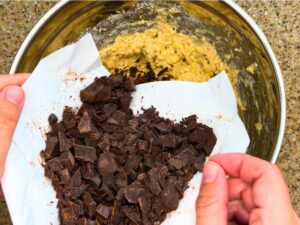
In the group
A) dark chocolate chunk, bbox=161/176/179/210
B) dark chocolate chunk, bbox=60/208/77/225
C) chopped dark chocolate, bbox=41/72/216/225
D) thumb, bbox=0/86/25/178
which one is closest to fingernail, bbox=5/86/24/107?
thumb, bbox=0/86/25/178

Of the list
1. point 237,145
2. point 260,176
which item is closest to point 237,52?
point 237,145

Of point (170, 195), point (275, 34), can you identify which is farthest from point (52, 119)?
point (275, 34)

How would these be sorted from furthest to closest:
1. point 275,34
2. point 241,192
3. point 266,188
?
point 275,34
point 241,192
point 266,188

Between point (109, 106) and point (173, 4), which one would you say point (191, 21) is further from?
point (109, 106)

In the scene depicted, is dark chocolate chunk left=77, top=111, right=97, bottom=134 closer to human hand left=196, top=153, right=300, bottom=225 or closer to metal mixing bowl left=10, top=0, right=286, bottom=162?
metal mixing bowl left=10, top=0, right=286, bottom=162

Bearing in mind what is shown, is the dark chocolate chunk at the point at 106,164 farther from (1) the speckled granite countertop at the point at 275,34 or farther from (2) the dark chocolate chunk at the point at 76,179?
(1) the speckled granite countertop at the point at 275,34

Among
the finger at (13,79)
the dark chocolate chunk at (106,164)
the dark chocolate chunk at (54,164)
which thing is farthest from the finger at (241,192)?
the finger at (13,79)

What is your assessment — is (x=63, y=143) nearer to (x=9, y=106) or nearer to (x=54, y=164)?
(x=54, y=164)
